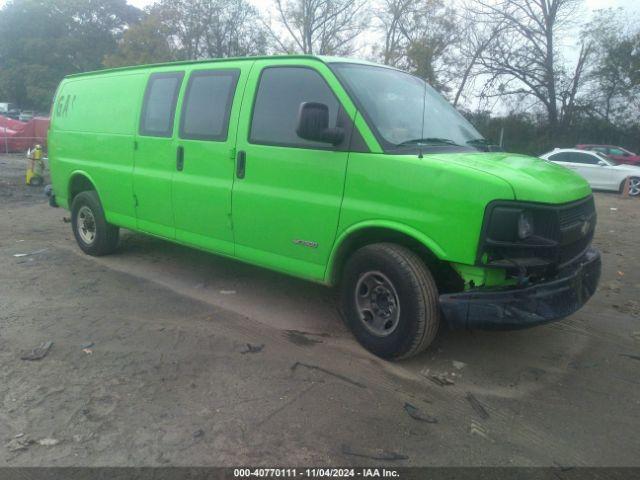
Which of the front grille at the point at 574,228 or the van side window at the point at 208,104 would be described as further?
the van side window at the point at 208,104

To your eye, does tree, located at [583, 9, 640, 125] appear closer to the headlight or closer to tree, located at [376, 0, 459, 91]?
tree, located at [376, 0, 459, 91]

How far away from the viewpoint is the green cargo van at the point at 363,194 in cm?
344

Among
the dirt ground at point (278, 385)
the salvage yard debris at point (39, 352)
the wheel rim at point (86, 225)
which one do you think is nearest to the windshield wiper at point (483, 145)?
the dirt ground at point (278, 385)

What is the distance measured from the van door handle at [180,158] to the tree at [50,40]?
192ft

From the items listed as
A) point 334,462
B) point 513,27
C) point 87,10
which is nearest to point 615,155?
point 513,27

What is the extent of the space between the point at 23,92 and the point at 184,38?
3035cm

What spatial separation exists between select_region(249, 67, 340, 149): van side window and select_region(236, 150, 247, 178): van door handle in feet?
0.48

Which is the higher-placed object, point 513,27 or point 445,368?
A: point 513,27

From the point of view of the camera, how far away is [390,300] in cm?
394

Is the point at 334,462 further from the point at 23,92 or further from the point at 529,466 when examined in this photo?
the point at 23,92

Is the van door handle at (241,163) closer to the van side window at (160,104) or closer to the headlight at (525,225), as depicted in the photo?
the van side window at (160,104)

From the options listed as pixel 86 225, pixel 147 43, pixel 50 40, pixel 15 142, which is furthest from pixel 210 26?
pixel 86 225

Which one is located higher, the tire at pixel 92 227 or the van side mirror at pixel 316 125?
the van side mirror at pixel 316 125

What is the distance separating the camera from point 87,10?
2370 inches
